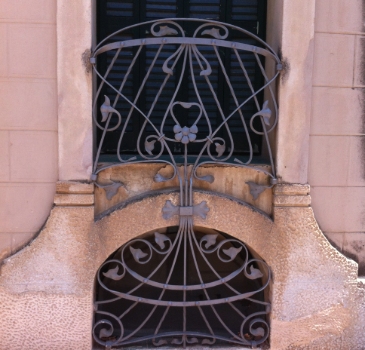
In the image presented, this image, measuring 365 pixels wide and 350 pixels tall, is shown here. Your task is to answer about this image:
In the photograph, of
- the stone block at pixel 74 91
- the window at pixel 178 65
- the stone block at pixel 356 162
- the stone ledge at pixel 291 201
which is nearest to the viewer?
the stone block at pixel 74 91

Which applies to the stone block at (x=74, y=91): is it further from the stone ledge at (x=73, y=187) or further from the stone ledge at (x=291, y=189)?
the stone ledge at (x=291, y=189)

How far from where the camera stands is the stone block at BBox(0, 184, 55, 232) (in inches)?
146

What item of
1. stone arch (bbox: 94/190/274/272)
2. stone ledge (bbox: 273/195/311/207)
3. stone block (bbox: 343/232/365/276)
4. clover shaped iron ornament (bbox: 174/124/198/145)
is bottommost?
Result: stone block (bbox: 343/232/365/276)

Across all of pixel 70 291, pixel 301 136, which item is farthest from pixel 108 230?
pixel 301 136

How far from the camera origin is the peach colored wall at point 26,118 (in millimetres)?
3602

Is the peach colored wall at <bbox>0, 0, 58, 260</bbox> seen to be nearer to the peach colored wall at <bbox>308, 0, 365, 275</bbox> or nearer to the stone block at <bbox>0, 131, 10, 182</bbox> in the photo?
the stone block at <bbox>0, 131, 10, 182</bbox>

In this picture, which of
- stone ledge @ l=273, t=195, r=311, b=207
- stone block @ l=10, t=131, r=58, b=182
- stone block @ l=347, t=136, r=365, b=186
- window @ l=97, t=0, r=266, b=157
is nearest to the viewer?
stone block @ l=10, t=131, r=58, b=182

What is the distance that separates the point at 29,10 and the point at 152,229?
1.98 metres

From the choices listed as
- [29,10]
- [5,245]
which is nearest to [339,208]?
[5,245]

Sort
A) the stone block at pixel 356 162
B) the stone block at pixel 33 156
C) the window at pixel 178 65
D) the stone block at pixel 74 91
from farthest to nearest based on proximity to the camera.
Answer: the window at pixel 178 65
the stone block at pixel 356 162
the stone block at pixel 33 156
the stone block at pixel 74 91

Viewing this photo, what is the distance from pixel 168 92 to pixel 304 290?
2075mm

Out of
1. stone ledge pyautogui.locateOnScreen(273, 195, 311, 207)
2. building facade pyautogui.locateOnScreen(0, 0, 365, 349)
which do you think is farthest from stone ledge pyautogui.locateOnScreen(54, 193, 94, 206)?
stone ledge pyautogui.locateOnScreen(273, 195, 311, 207)

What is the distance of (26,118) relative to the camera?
366 centimetres

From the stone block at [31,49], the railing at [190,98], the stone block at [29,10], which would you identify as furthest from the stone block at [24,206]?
the stone block at [29,10]
